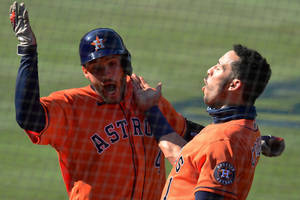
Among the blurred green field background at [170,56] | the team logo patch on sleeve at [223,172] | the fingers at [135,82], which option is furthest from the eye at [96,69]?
the blurred green field background at [170,56]

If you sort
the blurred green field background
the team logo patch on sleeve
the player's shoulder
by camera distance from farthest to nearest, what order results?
the blurred green field background < the player's shoulder < the team logo patch on sleeve

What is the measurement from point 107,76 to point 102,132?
402mm

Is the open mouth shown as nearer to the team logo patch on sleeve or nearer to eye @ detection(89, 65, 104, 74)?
eye @ detection(89, 65, 104, 74)

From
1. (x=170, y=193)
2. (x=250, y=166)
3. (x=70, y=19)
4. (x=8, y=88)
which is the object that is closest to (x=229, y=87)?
(x=250, y=166)

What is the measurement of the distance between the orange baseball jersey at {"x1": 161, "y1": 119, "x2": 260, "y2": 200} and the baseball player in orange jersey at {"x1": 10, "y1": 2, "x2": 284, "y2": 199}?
57 cm

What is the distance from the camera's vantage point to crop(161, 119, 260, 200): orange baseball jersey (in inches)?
136

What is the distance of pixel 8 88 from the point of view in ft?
37.6

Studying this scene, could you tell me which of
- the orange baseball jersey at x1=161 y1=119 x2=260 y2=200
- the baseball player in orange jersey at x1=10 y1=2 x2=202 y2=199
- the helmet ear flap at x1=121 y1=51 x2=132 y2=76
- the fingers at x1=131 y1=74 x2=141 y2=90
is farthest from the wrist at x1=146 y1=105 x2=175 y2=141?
the orange baseball jersey at x1=161 y1=119 x2=260 y2=200

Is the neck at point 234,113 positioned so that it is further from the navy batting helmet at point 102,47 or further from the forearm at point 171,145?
the navy batting helmet at point 102,47

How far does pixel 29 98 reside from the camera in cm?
391

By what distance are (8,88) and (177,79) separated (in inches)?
136

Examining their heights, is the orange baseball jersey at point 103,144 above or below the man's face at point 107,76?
below

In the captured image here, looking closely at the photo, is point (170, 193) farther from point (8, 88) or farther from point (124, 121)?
point (8, 88)

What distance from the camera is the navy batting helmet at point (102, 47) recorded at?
14.2 ft
